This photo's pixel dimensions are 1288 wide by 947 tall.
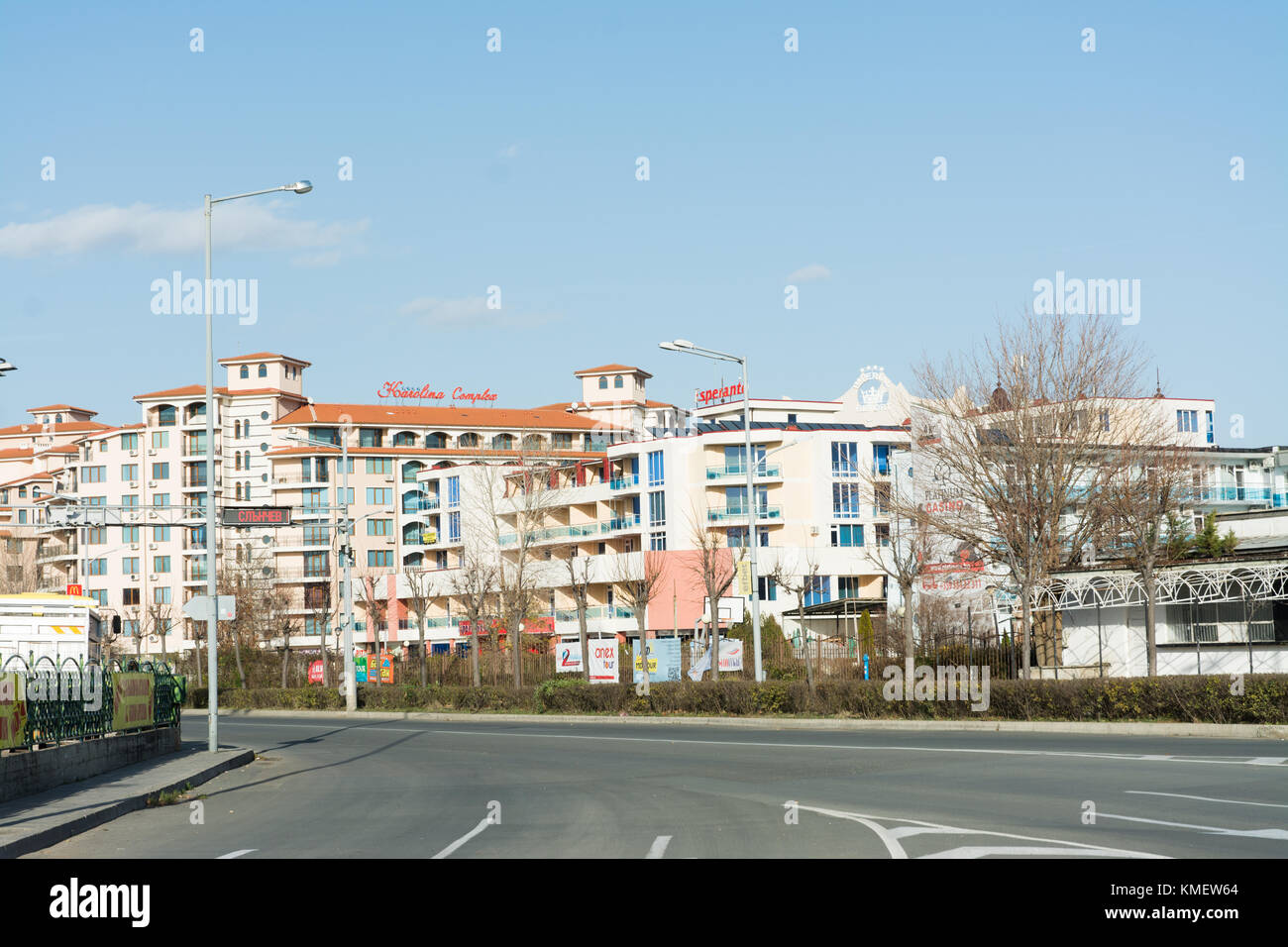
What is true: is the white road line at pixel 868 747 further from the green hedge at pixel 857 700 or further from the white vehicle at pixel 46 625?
the white vehicle at pixel 46 625

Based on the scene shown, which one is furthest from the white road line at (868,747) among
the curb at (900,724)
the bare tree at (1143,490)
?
the bare tree at (1143,490)

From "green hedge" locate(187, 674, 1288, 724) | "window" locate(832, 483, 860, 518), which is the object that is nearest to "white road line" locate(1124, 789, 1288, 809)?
"green hedge" locate(187, 674, 1288, 724)

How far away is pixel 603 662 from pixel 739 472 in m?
36.8

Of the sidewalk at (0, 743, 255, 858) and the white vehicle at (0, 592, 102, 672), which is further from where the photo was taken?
the white vehicle at (0, 592, 102, 672)

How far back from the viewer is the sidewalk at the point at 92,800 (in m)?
13.9

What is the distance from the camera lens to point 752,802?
626 inches

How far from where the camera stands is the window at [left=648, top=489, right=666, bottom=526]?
278 feet

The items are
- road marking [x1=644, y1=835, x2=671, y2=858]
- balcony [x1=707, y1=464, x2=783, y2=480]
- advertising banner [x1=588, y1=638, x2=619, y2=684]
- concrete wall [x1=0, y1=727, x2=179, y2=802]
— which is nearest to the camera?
road marking [x1=644, y1=835, x2=671, y2=858]

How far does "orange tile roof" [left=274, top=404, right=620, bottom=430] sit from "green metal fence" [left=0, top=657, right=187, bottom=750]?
88016 millimetres

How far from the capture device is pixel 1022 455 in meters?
40.8

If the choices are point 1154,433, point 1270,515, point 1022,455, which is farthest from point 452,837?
point 1270,515

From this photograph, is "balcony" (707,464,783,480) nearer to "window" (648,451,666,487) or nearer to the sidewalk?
"window" (648,451,666,487)

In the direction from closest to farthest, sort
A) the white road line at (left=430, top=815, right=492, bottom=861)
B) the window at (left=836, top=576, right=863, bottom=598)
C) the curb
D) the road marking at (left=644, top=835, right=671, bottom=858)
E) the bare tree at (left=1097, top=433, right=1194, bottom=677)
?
the road marking at (left=644, top=835, right=671, bottom=858), the white road line at (left=430, top=815, right=492, bottom=861), the curb, the bare tree at (left=1097, top=433, right=1194, bottom=677), the window at (left=836, top=576, right=863, bottom=598)
